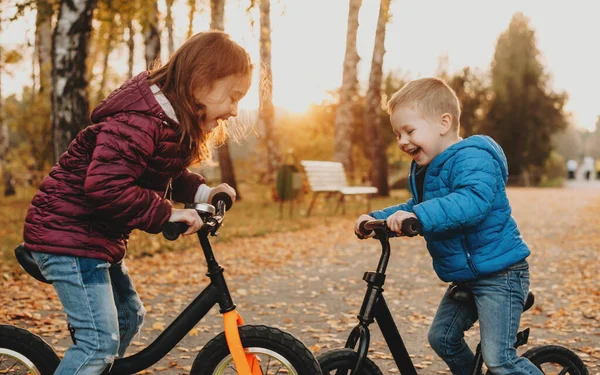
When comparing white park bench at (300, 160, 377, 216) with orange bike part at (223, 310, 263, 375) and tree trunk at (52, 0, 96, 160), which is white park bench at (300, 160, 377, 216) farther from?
orange bike part at (223, 310, 263, 375)

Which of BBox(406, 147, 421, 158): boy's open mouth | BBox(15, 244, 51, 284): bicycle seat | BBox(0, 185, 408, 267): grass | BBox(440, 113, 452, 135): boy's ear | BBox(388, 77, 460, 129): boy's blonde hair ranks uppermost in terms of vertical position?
BBox(388, 77, 460, 129): boy's blonde hair

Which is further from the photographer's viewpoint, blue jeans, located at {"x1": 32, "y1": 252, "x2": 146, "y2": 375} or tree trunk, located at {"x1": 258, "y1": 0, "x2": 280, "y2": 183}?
tree trunk, located at {"x1": 258, "y1": 0, "x2": 280, "y2": 183}

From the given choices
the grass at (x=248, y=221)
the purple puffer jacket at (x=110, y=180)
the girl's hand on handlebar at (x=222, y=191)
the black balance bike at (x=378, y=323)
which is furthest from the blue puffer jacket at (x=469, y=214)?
the grass at (x=248, y=221)

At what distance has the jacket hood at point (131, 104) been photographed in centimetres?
249

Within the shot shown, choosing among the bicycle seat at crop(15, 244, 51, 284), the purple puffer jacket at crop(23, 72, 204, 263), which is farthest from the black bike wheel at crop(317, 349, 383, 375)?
the bicycle seat at crop(15, 244, 51, 284)

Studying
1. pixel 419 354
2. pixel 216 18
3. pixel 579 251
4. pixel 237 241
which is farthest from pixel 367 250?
pixel 216 18

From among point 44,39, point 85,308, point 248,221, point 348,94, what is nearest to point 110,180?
point 85,308

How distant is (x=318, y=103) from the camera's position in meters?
34.1

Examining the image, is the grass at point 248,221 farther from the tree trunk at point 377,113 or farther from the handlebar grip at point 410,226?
the handlebar grip at point 410,226

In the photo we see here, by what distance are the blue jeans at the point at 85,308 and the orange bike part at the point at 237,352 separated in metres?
0.44

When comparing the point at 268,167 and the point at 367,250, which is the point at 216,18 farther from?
the point at 367,250

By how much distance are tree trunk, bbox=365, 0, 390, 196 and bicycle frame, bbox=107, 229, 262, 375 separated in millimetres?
17152

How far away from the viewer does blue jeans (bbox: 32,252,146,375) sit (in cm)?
254

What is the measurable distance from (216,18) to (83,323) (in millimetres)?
15408
